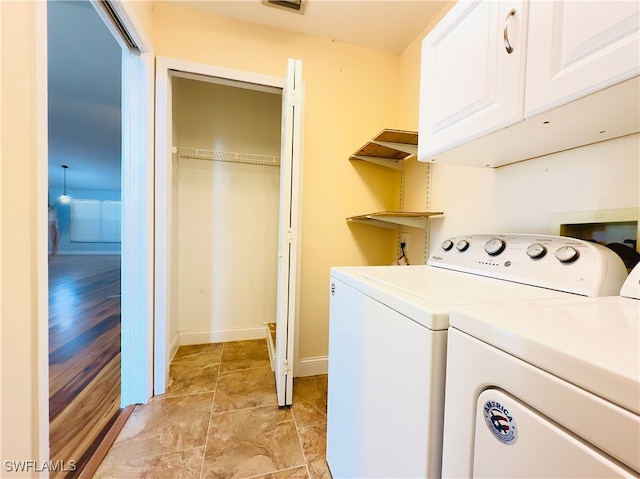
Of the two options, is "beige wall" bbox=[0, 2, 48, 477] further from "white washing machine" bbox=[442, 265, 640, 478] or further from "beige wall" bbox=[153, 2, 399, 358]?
"beige wall" bbox=[153, 2, 399, 358]

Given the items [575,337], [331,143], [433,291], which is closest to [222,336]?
[331,143]

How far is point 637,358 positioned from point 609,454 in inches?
4.7

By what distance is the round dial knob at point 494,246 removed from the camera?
3.15ft

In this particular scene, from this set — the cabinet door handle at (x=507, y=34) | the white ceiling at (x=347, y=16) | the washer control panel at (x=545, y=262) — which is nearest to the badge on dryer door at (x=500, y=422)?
the washer control panel at (x=545, y=262)

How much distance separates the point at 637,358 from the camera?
0.32 meters

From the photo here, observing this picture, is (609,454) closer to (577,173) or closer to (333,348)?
(333,348)

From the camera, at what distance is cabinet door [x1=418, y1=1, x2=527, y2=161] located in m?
0.74

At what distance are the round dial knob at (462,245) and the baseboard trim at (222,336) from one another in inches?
77.4

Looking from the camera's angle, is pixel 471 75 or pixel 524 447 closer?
pixel 524 447

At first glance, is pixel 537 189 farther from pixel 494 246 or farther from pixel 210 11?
pixel 210 11

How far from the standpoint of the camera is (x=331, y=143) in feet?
6.24

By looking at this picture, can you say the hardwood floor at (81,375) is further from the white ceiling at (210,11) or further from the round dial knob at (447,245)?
the white ceiling at (210,11)

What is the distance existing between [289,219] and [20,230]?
3.33ft

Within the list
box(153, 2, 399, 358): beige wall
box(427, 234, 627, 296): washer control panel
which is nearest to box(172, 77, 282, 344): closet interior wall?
box(153, 2, 399, 358): beige wall
